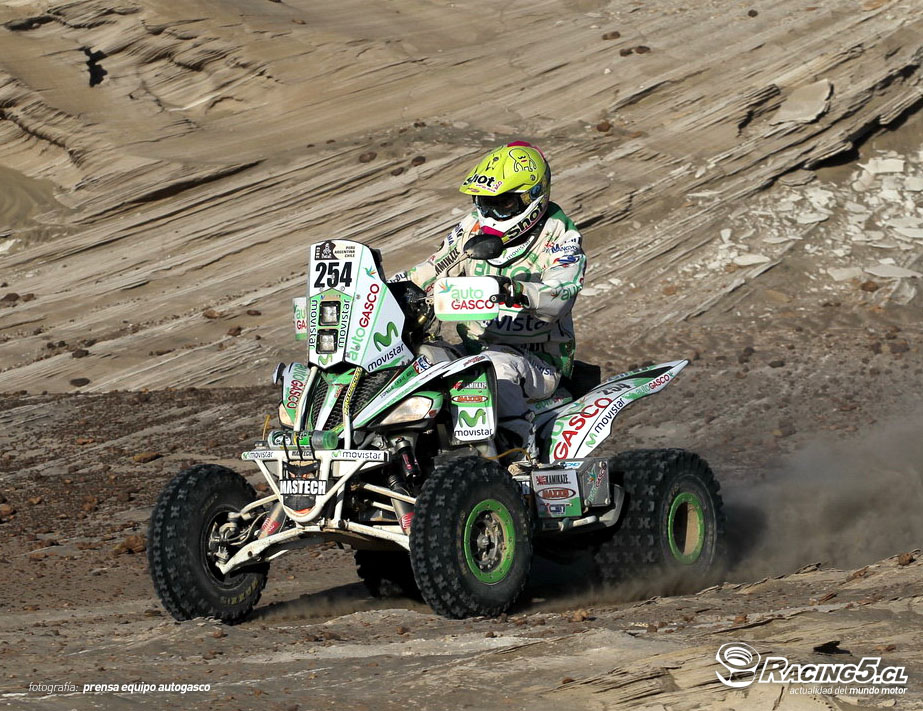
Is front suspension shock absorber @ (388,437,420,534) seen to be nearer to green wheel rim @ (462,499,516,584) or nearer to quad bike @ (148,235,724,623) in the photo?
quad bike @ (148,235,724,623)

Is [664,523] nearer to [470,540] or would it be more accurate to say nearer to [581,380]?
[581,380]

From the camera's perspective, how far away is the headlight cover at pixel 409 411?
683 cm

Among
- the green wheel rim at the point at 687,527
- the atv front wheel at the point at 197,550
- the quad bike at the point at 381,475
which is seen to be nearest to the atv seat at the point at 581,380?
the quad bike at the point at 381,475

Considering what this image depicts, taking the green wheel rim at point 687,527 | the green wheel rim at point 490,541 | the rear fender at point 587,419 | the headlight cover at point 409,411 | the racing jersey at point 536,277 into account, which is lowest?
the green wheel rim at point 687,527

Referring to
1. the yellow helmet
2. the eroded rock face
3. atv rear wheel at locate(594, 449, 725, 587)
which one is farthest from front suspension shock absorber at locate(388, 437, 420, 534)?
the eroded rock face

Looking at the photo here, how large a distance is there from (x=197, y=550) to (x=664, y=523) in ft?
8.94

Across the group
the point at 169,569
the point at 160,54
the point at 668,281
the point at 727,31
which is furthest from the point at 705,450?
the point at 160,54

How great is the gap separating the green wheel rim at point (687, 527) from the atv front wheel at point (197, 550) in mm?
2491

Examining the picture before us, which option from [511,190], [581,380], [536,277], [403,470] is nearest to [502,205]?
[511,190]

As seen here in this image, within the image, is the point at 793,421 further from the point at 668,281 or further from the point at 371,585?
the point at 371,585

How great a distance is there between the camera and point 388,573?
7.96 m

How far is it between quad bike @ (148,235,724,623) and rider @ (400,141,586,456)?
323 mm

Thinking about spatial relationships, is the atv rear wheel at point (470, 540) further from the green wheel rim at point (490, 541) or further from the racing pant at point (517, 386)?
the racing pant at point (517, 386)

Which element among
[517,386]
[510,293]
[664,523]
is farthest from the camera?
[664,523]
